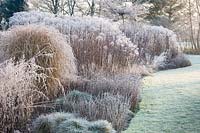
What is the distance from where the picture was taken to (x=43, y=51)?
5633 millimetres

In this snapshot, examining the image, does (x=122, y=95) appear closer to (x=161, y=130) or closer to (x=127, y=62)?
(x=161, y=130)

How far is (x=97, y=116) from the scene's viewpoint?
4574mm

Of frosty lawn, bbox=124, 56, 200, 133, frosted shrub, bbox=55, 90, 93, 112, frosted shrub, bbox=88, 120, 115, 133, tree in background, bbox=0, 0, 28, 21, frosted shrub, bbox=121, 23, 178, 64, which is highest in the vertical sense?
tree in background, bbox=0, 0, 28, 21

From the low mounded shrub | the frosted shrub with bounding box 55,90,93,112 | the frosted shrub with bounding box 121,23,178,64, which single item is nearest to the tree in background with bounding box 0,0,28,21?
the frosted shrub with bounding box 121,23,178,64

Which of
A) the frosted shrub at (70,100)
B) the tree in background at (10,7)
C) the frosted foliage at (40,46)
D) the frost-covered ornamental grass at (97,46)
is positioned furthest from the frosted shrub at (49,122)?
the tree in background at (10,7)

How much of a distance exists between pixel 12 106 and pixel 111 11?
2049 cm

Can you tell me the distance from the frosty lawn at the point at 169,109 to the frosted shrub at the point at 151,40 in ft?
13.9

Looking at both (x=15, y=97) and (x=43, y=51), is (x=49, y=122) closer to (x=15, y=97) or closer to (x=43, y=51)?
(x=15, y=97)

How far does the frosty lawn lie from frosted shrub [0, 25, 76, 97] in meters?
1.30

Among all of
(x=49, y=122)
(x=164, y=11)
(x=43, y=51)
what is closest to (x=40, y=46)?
(x=43, y=51)

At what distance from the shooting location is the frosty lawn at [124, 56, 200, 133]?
14.7 feet

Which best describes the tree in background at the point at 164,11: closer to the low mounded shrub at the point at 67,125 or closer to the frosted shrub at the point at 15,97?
the frosted shrub at the point at 15,97

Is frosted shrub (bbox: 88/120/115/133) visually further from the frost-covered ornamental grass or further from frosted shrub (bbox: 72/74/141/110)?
the frost-covered ornamental grass

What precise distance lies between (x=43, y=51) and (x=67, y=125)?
1879 mm
